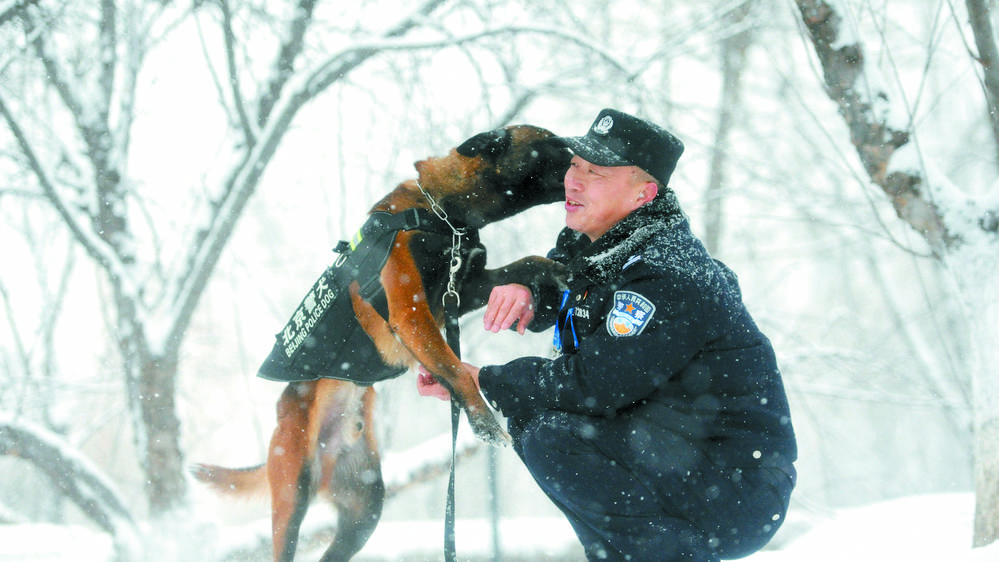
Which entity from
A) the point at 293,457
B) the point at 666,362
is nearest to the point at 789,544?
the point at 666,362

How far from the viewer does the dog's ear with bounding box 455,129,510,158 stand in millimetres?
2131

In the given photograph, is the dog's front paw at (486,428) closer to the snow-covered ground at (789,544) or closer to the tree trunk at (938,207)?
the snow-covered ground at (789,544)

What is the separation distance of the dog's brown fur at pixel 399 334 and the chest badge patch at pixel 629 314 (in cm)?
44

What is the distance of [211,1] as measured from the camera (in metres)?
4.11

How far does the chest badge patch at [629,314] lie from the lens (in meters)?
1.60

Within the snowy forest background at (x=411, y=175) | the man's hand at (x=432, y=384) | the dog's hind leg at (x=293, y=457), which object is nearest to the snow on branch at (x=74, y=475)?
the snowy forest background at (x=411, y=175)

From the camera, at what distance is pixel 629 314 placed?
1616 mm

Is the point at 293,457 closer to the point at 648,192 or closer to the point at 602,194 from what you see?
the point at 602,194

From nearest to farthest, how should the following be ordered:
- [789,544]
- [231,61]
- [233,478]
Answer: [233,478] < [231,61] < [789,544]

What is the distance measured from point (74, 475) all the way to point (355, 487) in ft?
10.6

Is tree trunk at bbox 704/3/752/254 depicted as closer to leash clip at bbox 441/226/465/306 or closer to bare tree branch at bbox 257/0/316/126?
bare tree branch at bbox 257/0/316/126

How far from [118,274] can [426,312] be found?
329 cm

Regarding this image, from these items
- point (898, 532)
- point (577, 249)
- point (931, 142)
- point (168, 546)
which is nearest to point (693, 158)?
point (898, 532)

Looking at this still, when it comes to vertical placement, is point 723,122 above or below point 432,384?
above
